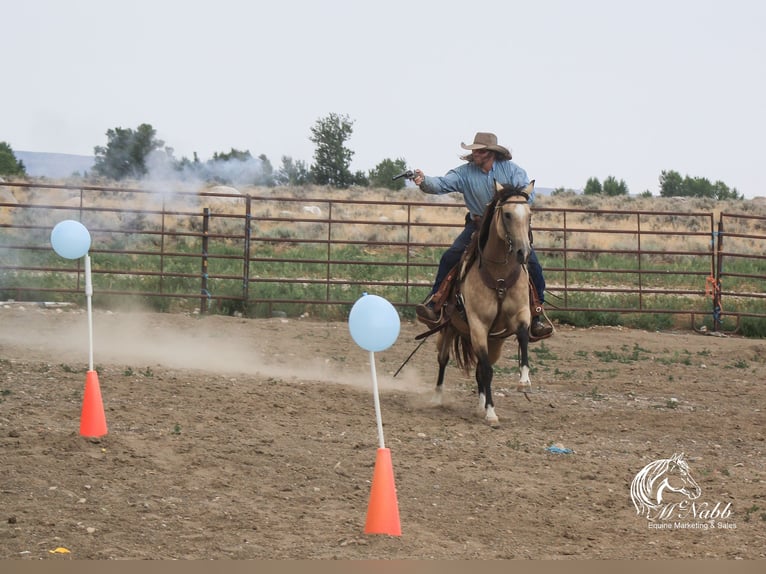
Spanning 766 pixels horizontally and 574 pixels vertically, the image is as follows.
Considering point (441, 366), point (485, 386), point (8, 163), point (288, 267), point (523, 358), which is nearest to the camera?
point (485, 386)

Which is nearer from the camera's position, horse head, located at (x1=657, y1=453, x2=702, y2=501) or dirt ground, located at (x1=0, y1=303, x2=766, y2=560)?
dirt ground, located at (x1=0, y1=303, x2=766, y2=560)

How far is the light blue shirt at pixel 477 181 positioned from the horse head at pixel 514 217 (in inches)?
26.6

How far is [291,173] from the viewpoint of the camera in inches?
1686

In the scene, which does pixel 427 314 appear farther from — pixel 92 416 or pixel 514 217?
pixel 92 416

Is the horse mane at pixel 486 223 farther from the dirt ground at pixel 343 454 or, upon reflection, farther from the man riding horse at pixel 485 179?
the dirt ground at pixel 343 454

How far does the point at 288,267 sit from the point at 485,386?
508 inches

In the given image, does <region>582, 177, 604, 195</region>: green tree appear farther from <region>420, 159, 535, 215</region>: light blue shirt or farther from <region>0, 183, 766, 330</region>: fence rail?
<region>420, 159, 535, 215</region>: light blue shirt

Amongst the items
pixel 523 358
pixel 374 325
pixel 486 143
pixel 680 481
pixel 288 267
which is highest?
pixel 486 143

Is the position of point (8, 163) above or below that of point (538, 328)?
above

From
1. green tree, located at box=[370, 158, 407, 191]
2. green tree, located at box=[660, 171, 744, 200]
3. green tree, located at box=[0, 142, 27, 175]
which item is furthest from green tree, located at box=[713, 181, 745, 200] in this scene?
green tree, located at box=[0, 142, 27, 175]

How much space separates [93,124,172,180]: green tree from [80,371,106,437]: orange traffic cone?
14.5m

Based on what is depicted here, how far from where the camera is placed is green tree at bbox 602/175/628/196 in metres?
57.8

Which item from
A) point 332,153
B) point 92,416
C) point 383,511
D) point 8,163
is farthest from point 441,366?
point 332,153

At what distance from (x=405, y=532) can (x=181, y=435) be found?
2.45m
